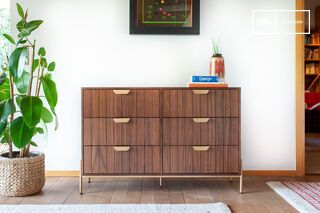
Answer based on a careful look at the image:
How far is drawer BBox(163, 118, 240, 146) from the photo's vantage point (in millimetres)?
2641

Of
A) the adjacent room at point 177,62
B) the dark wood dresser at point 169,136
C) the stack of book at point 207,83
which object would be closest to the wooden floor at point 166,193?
the adjacent room at point 177,62

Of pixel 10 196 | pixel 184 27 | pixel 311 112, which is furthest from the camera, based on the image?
pixel 311 112

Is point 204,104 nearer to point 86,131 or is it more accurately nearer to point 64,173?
point 86,131

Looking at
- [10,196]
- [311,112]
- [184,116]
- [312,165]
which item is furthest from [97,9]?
[311,112]

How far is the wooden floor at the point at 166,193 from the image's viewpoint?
94.8 inches

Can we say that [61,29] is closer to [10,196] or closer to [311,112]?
[10,196]

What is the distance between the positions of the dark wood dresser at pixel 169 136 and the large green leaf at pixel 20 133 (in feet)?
1.33

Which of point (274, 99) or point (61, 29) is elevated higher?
point (61, 29)

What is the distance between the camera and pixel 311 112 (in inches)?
255

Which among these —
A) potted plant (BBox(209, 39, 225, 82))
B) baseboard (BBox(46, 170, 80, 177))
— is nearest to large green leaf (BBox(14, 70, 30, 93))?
baseboard (BBox(46, 170, 80, 177))

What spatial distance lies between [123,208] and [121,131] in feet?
1.90

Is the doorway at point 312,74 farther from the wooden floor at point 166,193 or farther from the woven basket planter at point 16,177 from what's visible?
the woven basket planter at point 16,177

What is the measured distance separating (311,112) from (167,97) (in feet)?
15.0

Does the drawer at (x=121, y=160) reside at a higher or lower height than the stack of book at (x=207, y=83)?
lower
